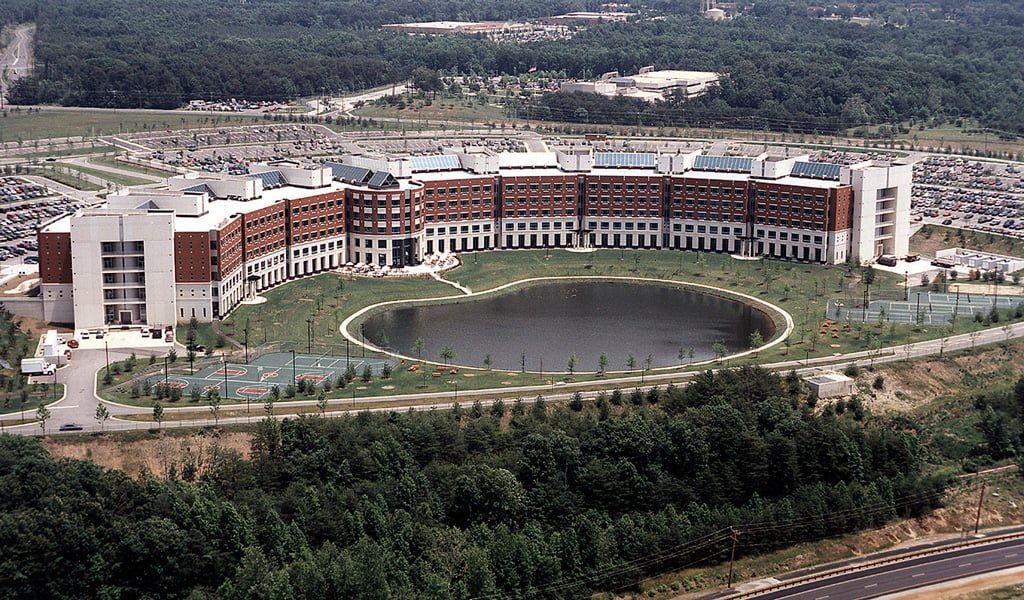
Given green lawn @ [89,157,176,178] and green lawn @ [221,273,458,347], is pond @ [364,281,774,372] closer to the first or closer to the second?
green lawn @ [221,273,458,347]

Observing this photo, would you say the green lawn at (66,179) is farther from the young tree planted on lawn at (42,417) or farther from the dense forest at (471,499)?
the dense forest at (471,499)

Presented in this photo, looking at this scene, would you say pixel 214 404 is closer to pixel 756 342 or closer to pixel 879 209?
pixel 756 342

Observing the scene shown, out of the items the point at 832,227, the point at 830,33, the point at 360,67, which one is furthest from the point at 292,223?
the point at 830,33

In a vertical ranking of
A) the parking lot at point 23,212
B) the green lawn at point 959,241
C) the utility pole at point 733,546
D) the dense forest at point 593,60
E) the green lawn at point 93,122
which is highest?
the dense forest at point 593,60

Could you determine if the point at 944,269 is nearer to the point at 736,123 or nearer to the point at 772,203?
the point at 772,203

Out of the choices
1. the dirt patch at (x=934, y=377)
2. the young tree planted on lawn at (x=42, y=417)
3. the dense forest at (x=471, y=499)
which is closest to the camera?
the dense forest at (x=471, y=499)

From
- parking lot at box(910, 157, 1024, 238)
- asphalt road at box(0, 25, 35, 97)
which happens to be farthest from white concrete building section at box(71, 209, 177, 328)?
asphalt road at box(0, 25, 35, 97)

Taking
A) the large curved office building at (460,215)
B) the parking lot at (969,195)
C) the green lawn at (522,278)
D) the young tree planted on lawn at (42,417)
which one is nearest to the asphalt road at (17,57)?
the large curved office building at (460,215)
